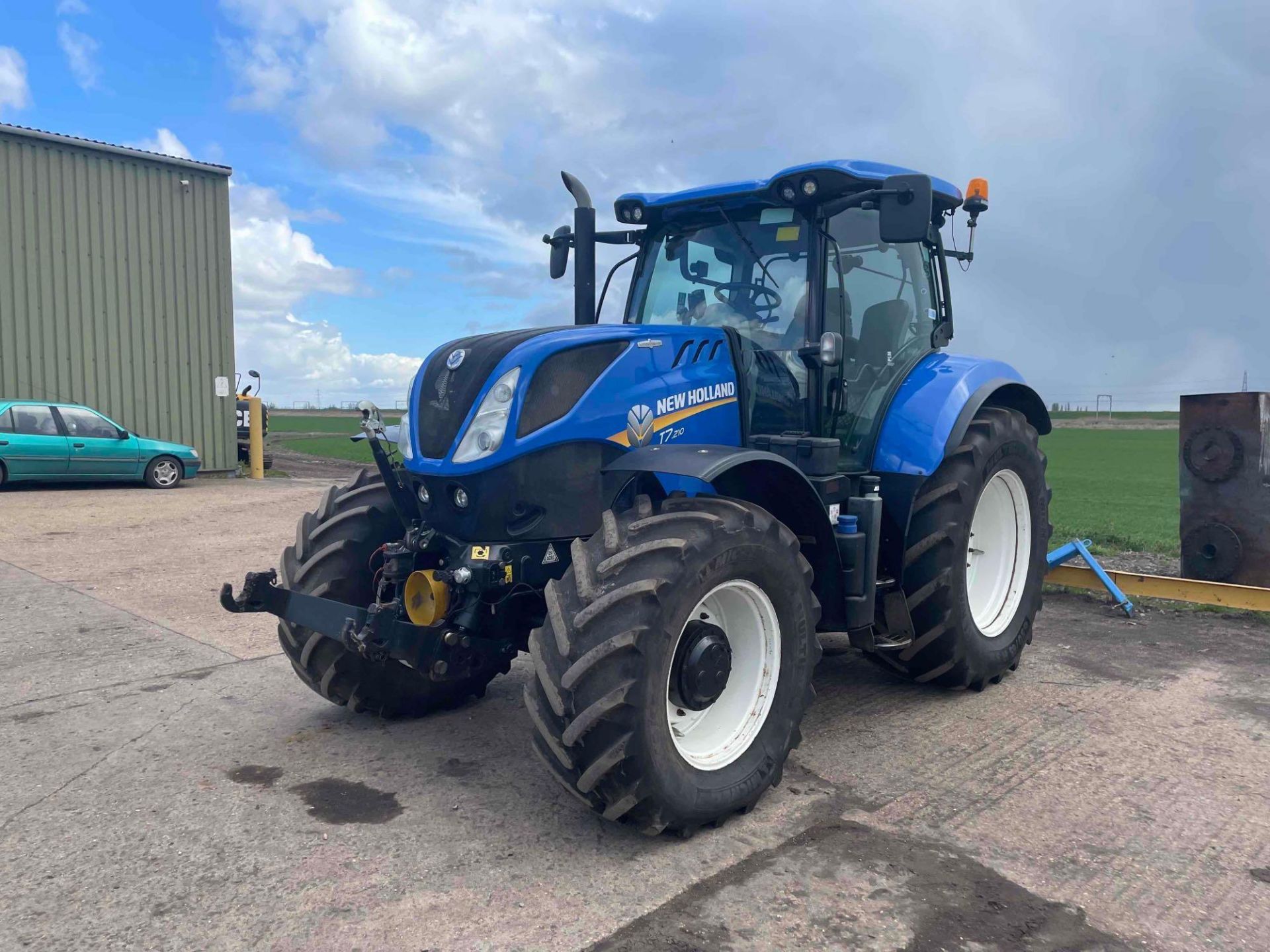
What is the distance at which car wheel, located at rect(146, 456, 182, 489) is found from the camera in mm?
16203

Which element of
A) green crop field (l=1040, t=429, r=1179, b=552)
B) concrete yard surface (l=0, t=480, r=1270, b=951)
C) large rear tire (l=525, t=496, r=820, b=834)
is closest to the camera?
concrete yard surface (l=0, t=480, r=1270, b=951)

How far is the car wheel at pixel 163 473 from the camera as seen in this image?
16203 mm

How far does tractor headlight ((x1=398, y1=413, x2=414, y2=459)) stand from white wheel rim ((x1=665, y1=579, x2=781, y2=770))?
1339 millimetres

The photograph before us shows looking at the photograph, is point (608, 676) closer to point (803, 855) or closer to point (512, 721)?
point (803, 855)

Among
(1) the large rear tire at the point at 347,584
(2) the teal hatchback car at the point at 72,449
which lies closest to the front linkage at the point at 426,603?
(1) the large rear tire at the point at 347,584

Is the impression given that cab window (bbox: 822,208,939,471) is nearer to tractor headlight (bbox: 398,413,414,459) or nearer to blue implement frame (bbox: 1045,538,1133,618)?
tractor headlight (bbox: 398,413,414,459)

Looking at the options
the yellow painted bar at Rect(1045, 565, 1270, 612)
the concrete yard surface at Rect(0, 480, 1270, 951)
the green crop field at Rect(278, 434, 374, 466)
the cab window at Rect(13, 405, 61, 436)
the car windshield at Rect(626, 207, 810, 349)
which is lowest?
the concrete yard surface at Rect(0, 480, 1270, 951)

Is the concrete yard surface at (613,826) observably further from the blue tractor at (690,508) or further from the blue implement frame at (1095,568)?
the blue implement frame at (1095,568)

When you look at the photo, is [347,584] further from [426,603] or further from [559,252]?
[559,252]

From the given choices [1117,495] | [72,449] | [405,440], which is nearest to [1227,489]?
[405,440]

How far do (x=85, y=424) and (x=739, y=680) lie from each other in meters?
15.0

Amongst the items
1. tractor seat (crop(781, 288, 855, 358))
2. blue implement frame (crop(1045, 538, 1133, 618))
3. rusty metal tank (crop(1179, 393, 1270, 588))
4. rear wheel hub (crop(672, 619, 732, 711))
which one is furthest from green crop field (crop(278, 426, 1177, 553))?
rear wheel hub (crop(672, 619, 732, 711))

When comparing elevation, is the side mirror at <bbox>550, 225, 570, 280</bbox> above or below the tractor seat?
above

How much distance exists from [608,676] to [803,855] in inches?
35.8
